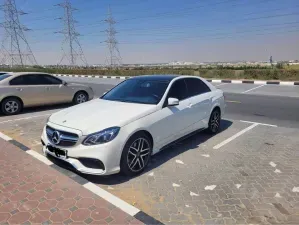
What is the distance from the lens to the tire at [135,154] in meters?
3.63

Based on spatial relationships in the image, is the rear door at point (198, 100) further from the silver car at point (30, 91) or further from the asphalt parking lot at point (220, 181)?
the silver car at point (30, 91)

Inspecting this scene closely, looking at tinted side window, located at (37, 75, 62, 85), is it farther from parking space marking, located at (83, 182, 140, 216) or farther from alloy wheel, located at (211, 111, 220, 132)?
parking space marking, located at (83, 182, 140, 216)

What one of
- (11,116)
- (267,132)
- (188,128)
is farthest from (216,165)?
(11,116)

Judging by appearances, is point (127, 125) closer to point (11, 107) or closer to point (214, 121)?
point (214, 121)

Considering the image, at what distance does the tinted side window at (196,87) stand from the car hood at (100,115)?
4.39ft

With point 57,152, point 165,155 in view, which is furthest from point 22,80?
point 165,155

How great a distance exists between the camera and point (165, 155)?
4695 millimetres

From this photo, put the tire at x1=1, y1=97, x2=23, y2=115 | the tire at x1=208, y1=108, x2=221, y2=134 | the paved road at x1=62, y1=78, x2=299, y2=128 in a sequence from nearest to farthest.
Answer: the tire at x1=208, y1=108, x2=221, y2=134, the paved road at x1=62, y1=78, x2=299, y2=128, the tire at x1=1, y1=97, x2=23, y2=115

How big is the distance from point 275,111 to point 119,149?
285 inches

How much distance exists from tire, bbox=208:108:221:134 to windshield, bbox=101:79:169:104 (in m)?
1.71

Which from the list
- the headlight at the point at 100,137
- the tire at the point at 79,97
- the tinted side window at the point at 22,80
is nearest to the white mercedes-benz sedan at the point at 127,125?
the headlight at the point at 100,137

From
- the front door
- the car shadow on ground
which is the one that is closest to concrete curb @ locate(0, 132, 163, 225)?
the car shadow on ground

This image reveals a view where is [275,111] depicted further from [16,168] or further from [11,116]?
[11,116]

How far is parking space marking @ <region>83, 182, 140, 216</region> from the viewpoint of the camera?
2957 mm
